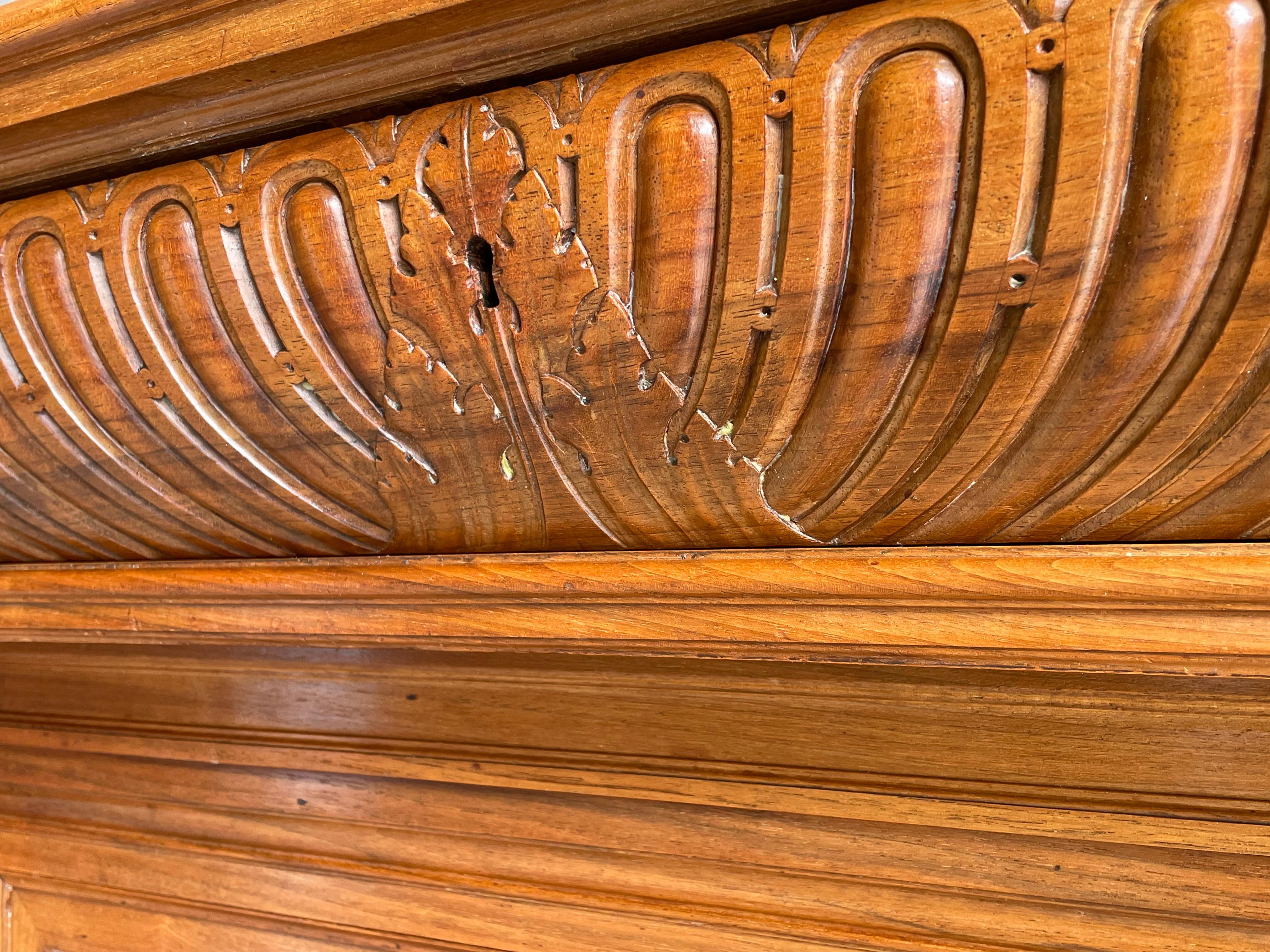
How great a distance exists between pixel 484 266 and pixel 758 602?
10.3 inches

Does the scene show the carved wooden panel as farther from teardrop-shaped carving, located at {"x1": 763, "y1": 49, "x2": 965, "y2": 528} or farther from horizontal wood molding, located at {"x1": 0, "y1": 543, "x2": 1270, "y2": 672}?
teardrop-shaped carving, located at {"x1": 763, "y1": 49, "x2": 965, "y2": 528}

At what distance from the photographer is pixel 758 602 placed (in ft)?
1.80

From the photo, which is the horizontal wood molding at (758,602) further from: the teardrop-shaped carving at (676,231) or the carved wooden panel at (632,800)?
the teardrop-shaped carving at (676,231)

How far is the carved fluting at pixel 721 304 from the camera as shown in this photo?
1.36 feet

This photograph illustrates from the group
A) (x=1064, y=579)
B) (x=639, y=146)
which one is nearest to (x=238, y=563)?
(x=639, y=146)

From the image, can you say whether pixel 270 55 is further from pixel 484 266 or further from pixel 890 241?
pixel 890 241

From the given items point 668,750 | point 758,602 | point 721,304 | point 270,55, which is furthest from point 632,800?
point 270,55

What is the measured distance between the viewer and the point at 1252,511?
0.45 meters

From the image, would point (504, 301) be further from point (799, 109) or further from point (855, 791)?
point (855, 791)

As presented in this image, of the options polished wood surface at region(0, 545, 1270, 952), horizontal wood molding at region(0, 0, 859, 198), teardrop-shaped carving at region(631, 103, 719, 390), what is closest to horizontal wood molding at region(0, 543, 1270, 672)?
polished wood surface at region(0, 545, 1270, 952)

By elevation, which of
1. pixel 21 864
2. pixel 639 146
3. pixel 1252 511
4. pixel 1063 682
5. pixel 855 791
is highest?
pixel 639 146

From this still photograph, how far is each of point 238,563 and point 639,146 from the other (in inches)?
17.5

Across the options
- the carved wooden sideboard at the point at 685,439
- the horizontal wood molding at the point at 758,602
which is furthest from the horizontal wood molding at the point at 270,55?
the horizontal wood molding at the point at 758,602

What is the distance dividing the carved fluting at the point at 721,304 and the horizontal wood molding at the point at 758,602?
20 millimetres
